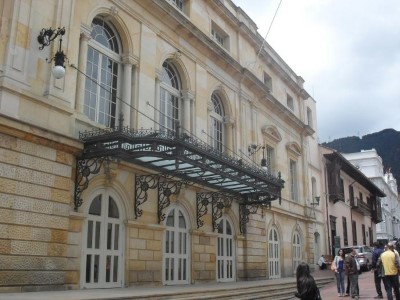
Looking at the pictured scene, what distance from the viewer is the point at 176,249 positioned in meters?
15.7

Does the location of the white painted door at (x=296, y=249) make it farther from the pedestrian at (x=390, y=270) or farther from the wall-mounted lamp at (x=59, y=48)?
the wall-mounted lamp at (x=59, y=48)

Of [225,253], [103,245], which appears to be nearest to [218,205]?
[225,253]

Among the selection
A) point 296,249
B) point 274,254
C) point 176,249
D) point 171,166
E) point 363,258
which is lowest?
point 363,258

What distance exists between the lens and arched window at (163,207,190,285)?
49.8 feet

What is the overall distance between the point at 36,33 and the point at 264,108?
48.4ft

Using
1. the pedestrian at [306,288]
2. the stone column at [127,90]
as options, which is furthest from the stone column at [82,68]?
the pedestrian at [306,288]

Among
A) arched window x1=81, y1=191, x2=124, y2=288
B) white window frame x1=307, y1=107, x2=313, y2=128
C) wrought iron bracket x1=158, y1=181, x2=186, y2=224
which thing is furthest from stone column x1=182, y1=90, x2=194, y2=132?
white window frame x1=307, y1=107, x2=313, y2=128

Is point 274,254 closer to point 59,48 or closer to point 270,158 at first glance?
point 270,158

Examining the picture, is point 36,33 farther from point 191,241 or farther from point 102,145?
point 191,241

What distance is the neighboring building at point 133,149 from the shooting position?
419 inches

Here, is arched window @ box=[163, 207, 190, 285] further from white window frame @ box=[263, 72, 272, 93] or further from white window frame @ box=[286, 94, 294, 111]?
white window frame @ box=[286, 94, 294, 111]

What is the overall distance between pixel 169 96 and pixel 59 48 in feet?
19.2

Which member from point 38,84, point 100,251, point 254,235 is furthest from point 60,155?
point 254,235

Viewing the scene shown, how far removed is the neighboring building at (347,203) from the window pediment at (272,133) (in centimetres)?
951
